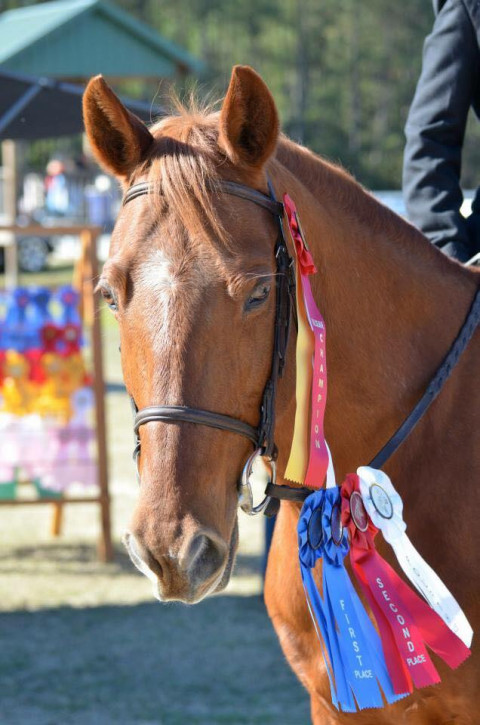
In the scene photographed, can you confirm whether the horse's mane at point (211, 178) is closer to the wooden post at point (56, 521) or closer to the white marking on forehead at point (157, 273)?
the white marking on forehead at point (157, 273)

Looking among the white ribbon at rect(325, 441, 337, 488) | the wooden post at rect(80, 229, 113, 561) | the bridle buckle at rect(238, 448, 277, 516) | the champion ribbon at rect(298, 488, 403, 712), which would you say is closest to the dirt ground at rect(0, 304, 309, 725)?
the wooden post at rect(80, 229, 113, 561)

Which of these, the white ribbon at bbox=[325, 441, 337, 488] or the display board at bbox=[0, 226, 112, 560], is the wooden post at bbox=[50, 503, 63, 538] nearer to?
the display board at bbox=[0, 226, 112, 560]

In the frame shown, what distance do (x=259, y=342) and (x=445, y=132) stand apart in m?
1.31

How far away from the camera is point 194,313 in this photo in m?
1.79

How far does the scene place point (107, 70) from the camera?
54.6ft

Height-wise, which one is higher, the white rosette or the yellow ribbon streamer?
the yellow ribbon streamer

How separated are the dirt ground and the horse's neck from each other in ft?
7.51

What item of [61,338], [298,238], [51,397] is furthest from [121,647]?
[298,238]

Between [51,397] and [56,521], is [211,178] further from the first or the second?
[56,521]

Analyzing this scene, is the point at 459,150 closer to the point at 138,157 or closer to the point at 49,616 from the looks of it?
the point at 138,157

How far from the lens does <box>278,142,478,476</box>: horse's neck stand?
216cm

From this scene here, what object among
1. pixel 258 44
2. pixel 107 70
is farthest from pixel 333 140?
pixel 107 70

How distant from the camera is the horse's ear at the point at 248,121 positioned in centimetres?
190

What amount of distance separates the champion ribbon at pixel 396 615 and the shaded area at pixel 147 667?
2126mm
